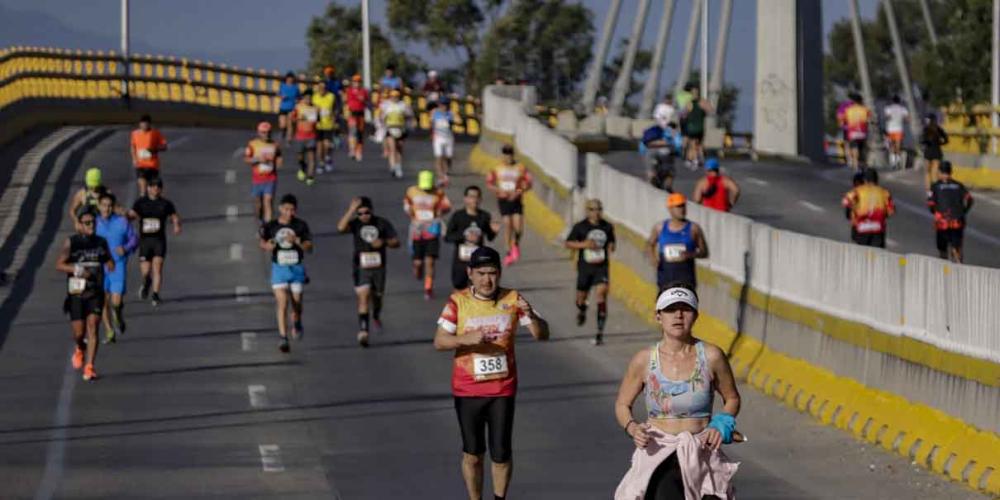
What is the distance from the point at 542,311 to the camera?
28.9m

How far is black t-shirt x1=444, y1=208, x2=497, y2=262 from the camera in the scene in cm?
2477

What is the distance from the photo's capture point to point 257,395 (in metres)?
21.8

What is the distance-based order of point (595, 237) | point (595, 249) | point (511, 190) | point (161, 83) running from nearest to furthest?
point (595, 237) → point (595, 249) → point (511, 190) → point (161, 83)

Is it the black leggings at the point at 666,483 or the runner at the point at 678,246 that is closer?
the black leggings at the point at 666,483

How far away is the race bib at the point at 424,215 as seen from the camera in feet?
93.9

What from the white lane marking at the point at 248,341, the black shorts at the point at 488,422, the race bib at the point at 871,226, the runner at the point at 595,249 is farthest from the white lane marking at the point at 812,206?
the black shorts at the point at 488,422

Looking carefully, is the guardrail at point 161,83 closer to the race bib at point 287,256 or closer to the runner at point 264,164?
the runner at point 264,164

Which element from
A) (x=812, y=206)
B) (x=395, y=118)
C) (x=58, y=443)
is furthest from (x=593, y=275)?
(x=395, y=118)

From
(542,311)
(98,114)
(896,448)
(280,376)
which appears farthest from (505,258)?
(98,114)

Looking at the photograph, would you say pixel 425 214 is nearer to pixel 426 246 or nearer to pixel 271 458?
pixel 426 246

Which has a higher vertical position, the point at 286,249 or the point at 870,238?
the point at 286,249

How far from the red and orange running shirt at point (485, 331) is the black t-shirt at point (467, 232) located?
1089 centimetres

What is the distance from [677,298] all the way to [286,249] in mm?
14318

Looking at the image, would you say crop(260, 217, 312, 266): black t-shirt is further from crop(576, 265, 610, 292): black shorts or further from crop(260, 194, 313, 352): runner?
crop(576, 265, 610, 292): black shorts
